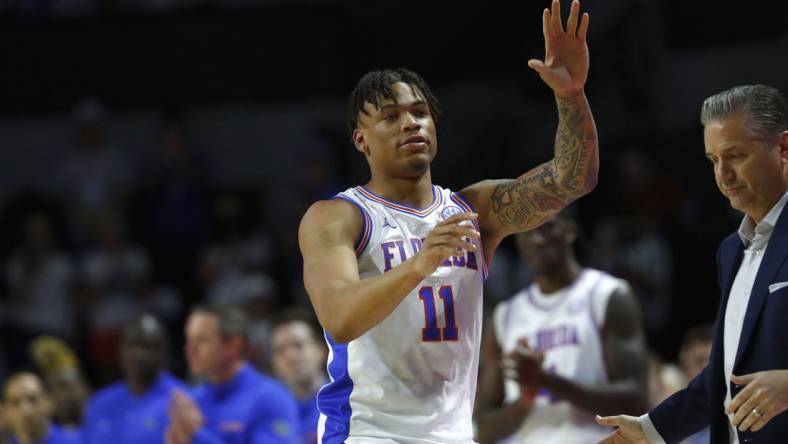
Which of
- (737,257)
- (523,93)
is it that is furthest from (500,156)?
(737,257)

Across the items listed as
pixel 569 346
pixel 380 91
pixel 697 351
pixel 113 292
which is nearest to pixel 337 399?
pixel 380 91

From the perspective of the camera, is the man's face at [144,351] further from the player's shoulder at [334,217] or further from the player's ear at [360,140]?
the player's shoulder at [334,217]

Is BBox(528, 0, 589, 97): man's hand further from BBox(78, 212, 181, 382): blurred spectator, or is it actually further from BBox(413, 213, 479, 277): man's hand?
BBox(78, 212, 181, 382): blurred spectator

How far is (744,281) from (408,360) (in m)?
1.35

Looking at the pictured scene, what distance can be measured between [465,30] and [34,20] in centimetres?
542

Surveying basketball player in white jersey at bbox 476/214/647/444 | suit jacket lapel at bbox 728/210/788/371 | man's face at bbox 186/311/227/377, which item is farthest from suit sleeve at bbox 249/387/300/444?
suit jacket lapel at bbox 728/210/788/371

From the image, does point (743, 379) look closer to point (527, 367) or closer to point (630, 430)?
point (630, 430)

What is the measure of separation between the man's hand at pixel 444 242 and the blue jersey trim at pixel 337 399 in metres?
0.83

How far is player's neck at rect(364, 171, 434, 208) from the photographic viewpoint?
5.39m

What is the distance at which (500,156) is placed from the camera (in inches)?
575

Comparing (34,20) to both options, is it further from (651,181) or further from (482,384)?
(482,384)

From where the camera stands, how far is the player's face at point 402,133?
525cm

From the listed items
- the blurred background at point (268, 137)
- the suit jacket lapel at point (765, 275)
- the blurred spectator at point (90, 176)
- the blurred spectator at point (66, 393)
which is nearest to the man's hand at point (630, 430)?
the suit jacket lapel at point (765, 275)

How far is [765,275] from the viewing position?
15.2 ft
